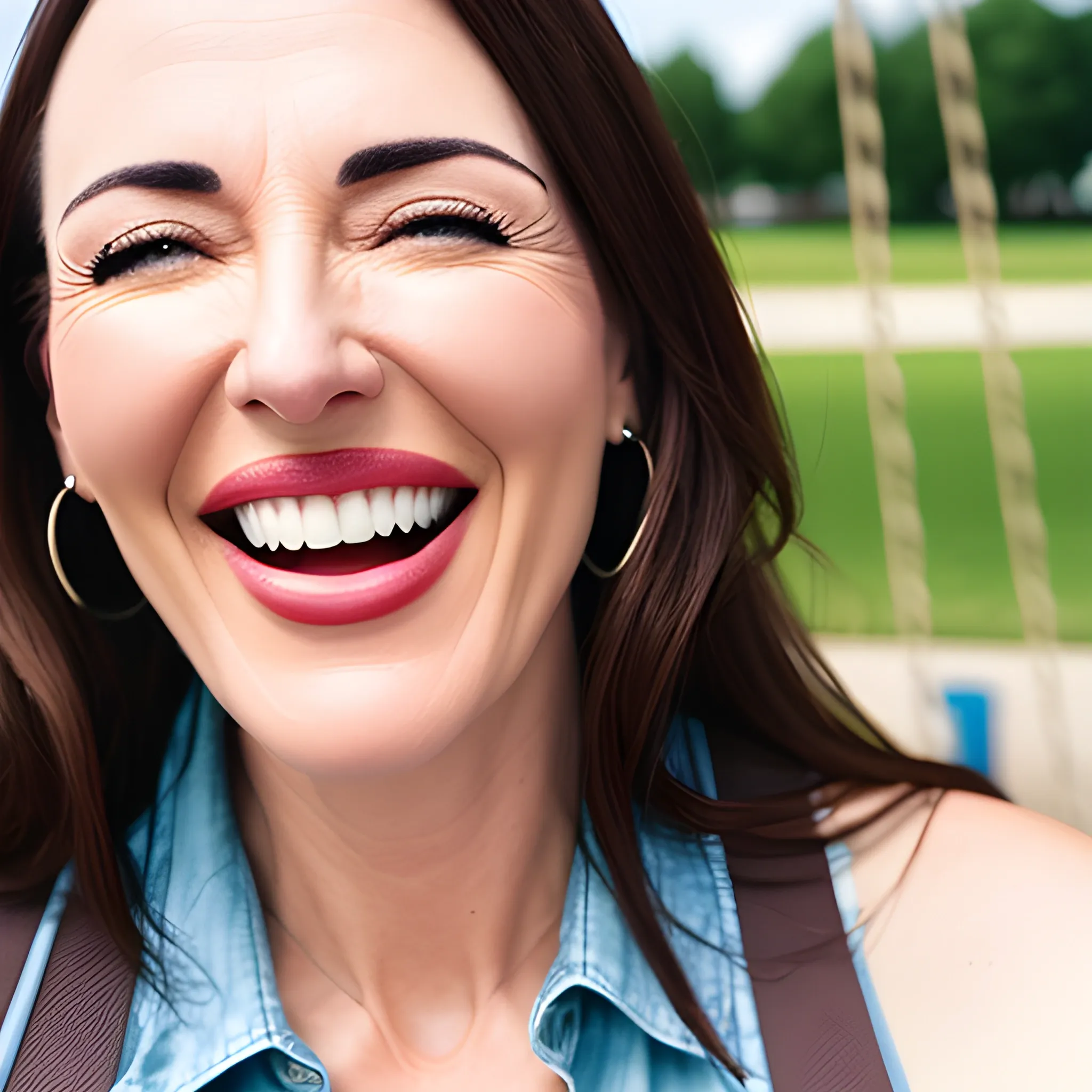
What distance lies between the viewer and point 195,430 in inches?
37.3

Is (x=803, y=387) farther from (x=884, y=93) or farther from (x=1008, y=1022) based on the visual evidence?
(x=1008, y=1022)

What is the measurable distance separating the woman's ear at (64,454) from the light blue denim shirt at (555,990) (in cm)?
37

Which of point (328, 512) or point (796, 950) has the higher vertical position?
point (328, 512)

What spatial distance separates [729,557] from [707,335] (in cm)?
23

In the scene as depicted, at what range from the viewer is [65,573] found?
4.10 feet

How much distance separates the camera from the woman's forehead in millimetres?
913

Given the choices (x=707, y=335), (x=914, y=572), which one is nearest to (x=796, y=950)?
(x=707, y=335)

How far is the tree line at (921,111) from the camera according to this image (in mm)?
2973

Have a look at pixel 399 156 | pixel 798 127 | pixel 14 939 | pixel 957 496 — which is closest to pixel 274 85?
pixel 399 156

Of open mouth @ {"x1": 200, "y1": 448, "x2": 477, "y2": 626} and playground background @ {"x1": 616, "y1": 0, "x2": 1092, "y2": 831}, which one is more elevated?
playground background @ {"x1": 616, "y1": 0, "x2": 1092, "y2": 831}

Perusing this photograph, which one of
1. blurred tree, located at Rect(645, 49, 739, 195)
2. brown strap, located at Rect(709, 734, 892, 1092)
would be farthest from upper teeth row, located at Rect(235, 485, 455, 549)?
blurred tree, located at Rect(645, 49, 739, 195)

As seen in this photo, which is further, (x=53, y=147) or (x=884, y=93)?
(x=884, y=93)

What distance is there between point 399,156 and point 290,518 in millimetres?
307

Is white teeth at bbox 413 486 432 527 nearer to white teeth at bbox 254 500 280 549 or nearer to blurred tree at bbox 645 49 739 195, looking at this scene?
white teeth at bbox 254 500 280 549
